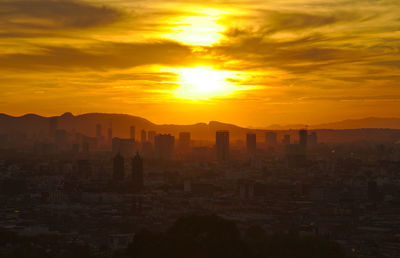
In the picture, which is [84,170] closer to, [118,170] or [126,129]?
[118,170]

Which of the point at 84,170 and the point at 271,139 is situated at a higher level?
the point at 271,139

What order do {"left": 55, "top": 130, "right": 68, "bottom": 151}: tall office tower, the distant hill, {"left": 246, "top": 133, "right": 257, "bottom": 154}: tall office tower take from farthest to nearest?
Result: 1. the distant hill
2. {"left": 55, "top": 130, "right": 68, "bottom": 151}: tall office tower
3. {"left": 246, "top": 133, "right": 257, "bottom": 154}: tall office tower

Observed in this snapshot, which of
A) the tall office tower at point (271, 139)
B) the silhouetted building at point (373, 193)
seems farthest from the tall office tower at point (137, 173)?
the tall office tower at point (271, 139)

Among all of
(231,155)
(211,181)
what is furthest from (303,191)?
(231,155)

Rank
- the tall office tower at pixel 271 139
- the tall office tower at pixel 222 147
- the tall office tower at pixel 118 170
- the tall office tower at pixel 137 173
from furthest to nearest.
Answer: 1. the tall office tower at pixel 271 139
2. the tall office tower at pixel 222 147
3. the tall office tower at pixel 118 170
4. the tall office tower at pixel 137 173

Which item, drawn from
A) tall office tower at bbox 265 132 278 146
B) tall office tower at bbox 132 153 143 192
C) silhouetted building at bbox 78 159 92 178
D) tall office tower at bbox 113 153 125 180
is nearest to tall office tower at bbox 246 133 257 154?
tall office tower at bbox 265 132 278 146

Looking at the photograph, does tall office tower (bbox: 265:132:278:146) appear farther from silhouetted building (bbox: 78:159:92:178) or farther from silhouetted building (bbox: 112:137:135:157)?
silhouetted building (bbox: 78:159:92:178)

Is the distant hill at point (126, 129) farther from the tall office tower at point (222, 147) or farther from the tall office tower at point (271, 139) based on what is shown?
the tall office tower at point (222, 147)

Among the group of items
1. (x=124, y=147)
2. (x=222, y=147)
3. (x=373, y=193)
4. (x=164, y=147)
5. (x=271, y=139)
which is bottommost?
(x=373, y=193)

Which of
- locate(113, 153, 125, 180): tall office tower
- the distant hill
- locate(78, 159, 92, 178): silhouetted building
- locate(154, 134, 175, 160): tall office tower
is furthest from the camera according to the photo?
the distant hill

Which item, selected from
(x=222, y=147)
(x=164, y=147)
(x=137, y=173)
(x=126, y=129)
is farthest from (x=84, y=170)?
(x=126, y=129)

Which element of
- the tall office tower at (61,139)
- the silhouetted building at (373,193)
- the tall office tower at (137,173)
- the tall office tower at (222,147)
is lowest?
the silhouetted building at (373,193)
